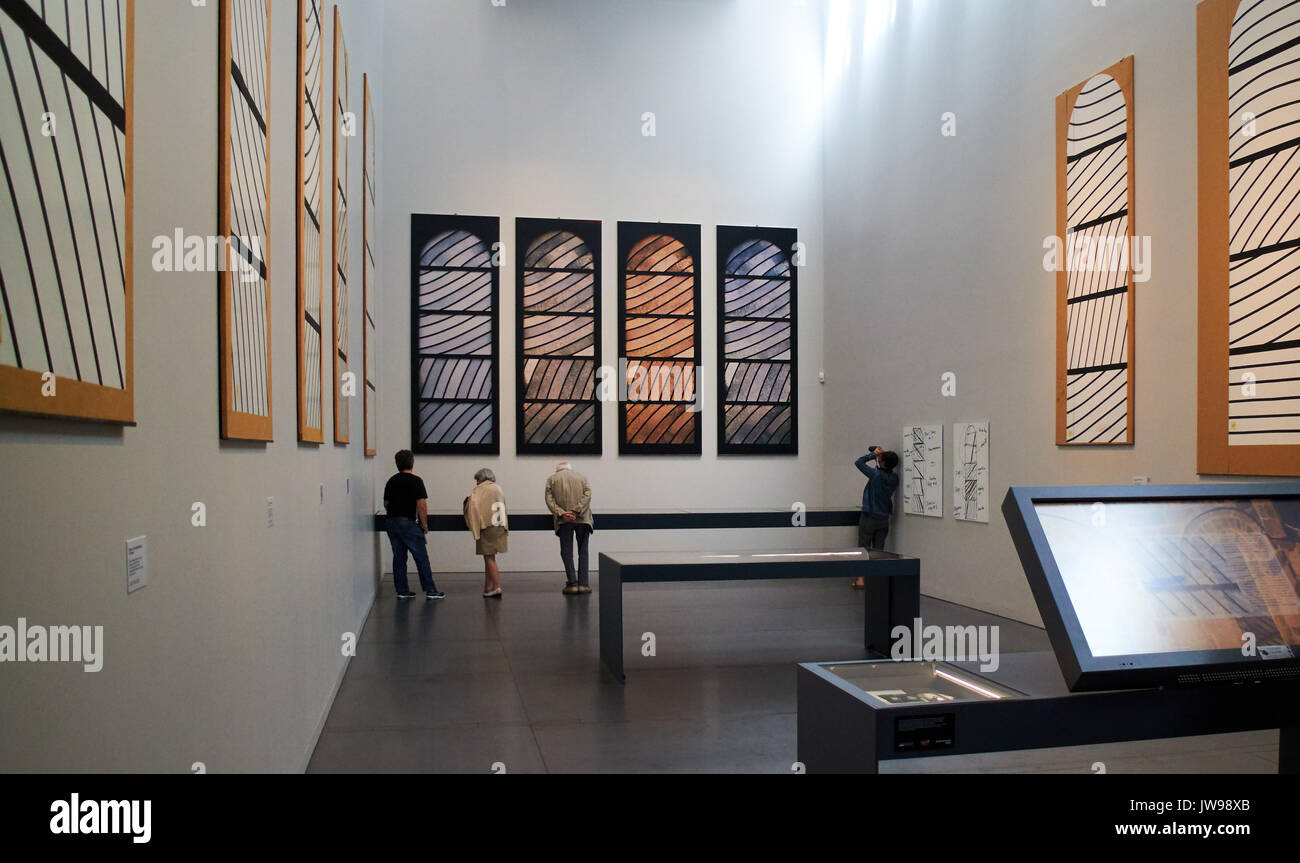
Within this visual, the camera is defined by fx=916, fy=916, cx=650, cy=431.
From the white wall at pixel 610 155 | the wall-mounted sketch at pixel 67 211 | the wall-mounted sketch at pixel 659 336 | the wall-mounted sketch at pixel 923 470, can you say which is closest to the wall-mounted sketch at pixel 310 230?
the wall-mounted sketch at pixel 67 211

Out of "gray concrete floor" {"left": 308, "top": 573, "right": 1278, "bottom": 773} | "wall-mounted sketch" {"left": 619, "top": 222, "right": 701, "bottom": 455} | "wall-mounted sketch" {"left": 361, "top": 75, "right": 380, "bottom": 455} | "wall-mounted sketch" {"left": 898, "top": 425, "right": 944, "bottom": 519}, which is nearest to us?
"gray concrete floor" {"left": 308, "top": 573, "right": 1278, "bottom": 773}

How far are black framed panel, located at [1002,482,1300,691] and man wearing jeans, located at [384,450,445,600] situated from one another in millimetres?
8905

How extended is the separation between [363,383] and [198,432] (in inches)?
284

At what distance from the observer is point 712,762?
16.6 feet

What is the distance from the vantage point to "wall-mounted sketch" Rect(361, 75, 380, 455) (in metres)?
10.2

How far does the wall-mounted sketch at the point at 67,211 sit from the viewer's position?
5.38ft

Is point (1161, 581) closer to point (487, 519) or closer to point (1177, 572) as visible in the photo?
point (1177, 572)

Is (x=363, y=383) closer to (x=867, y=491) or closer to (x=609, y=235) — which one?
(x=609, y=235)

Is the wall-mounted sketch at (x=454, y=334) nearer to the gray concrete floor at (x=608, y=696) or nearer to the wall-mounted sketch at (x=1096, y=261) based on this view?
the gray concrete floor at (x=608, y=696)

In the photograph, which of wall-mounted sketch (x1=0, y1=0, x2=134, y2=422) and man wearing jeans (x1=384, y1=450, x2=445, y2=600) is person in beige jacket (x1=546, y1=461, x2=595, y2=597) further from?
wall-mounted sketch (x1=0, y1=0, x2=134, y2=422)

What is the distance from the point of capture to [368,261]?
36.9 ft

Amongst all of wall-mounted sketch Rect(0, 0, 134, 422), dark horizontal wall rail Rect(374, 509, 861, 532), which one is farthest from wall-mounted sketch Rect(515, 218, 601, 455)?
wall-mounted sketch Rect(0, 0, 134, 422)

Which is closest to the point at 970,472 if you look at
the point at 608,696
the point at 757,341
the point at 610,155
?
the point at 757,341

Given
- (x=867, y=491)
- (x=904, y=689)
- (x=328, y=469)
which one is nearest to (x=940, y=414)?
(x=867, y=491)
